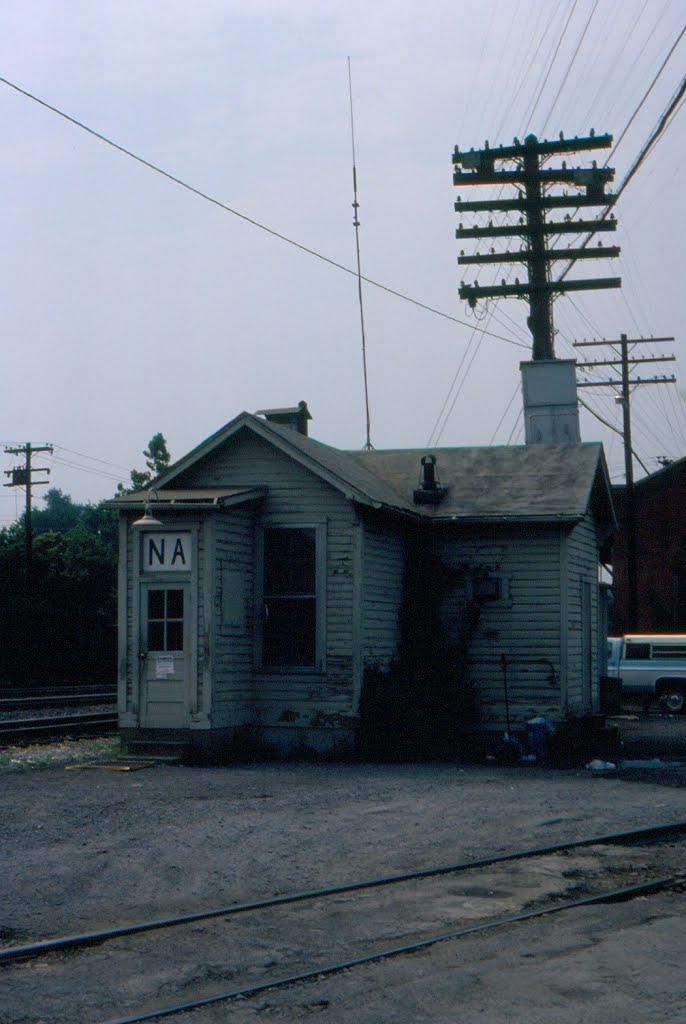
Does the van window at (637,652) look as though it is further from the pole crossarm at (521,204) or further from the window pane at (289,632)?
the window pane at (289,632)

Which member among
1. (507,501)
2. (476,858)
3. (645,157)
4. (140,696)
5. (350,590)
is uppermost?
(645,157)

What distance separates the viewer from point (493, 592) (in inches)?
773

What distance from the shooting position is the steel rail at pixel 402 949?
585 cm

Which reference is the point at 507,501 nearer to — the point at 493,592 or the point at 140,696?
the point at 493,592

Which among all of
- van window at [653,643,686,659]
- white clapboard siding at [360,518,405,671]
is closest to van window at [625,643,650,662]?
van window at [653,643,686,659]

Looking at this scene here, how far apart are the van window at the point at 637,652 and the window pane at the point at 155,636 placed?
18.0 meters

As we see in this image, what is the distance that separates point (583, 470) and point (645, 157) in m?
6.99

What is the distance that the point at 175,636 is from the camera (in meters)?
16.7

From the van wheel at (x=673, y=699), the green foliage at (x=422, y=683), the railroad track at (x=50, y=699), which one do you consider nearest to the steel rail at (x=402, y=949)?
the green foliage at (x=422, y=683)

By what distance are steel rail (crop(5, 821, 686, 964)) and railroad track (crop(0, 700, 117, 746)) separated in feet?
37.5

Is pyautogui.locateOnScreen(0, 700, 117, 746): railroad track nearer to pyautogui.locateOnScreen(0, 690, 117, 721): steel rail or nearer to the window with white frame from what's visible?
pyautogui.locateOnScreen(0, 690, 117, 721): steel rail

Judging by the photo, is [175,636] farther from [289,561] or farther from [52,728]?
[52,728]

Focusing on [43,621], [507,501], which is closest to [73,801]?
[507,501]

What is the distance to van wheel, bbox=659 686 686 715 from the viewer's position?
31141 mm
